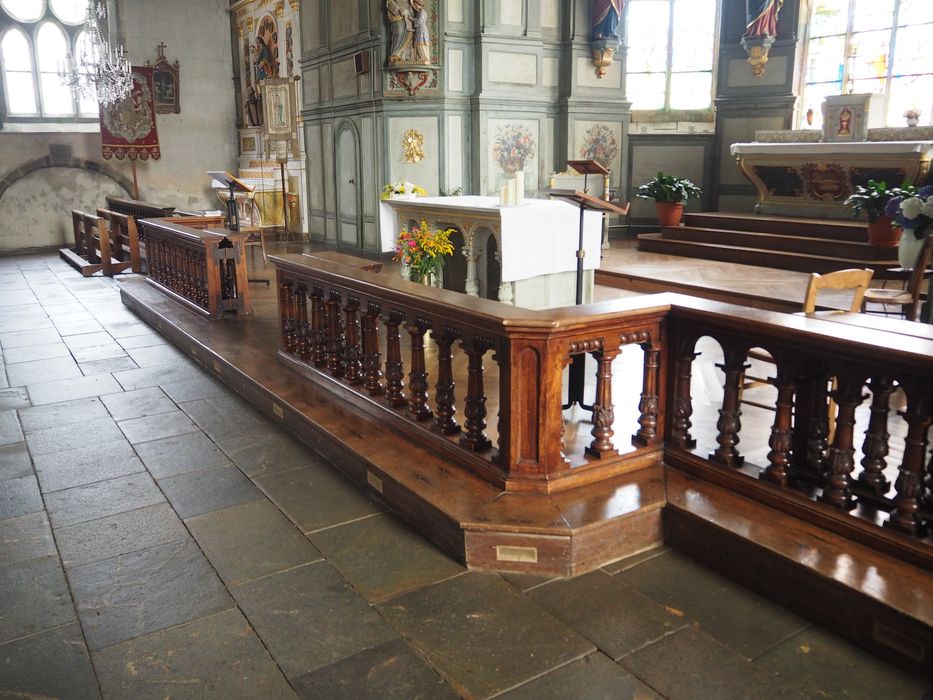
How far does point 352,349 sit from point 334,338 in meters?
0.24

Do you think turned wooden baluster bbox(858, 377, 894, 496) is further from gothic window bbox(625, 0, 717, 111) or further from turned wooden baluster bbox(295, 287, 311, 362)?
gothic window bbox(625, 0, 717, 111)

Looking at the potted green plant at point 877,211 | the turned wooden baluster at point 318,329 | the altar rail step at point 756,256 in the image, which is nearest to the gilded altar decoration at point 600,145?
the altar rail step at point 756,256

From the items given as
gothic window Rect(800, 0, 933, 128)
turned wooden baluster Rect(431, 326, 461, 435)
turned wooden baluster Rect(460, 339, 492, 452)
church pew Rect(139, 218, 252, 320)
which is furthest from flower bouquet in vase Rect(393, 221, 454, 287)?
gothic window Rect(800, 0, 933, 128)

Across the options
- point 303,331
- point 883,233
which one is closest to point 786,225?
point 883,233

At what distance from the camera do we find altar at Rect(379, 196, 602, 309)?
622 centimetres

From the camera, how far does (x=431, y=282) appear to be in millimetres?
7238

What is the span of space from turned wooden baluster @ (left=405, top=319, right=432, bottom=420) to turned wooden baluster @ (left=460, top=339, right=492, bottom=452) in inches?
12.1

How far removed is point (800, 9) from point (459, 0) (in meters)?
4.62

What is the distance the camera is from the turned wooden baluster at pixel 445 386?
10.3 feet

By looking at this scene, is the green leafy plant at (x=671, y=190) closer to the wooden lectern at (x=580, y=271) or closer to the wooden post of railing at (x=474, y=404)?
the wooden lectern at (x=580, y=271)

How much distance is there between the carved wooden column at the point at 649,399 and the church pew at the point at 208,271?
4104mm

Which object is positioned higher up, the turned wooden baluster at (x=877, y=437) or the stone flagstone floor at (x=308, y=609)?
the turned wooden baluster at (x=877, y=437)

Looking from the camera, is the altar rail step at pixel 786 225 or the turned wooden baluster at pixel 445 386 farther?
the altar rail step at pixel 786 225

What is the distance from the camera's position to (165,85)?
14586 mm
